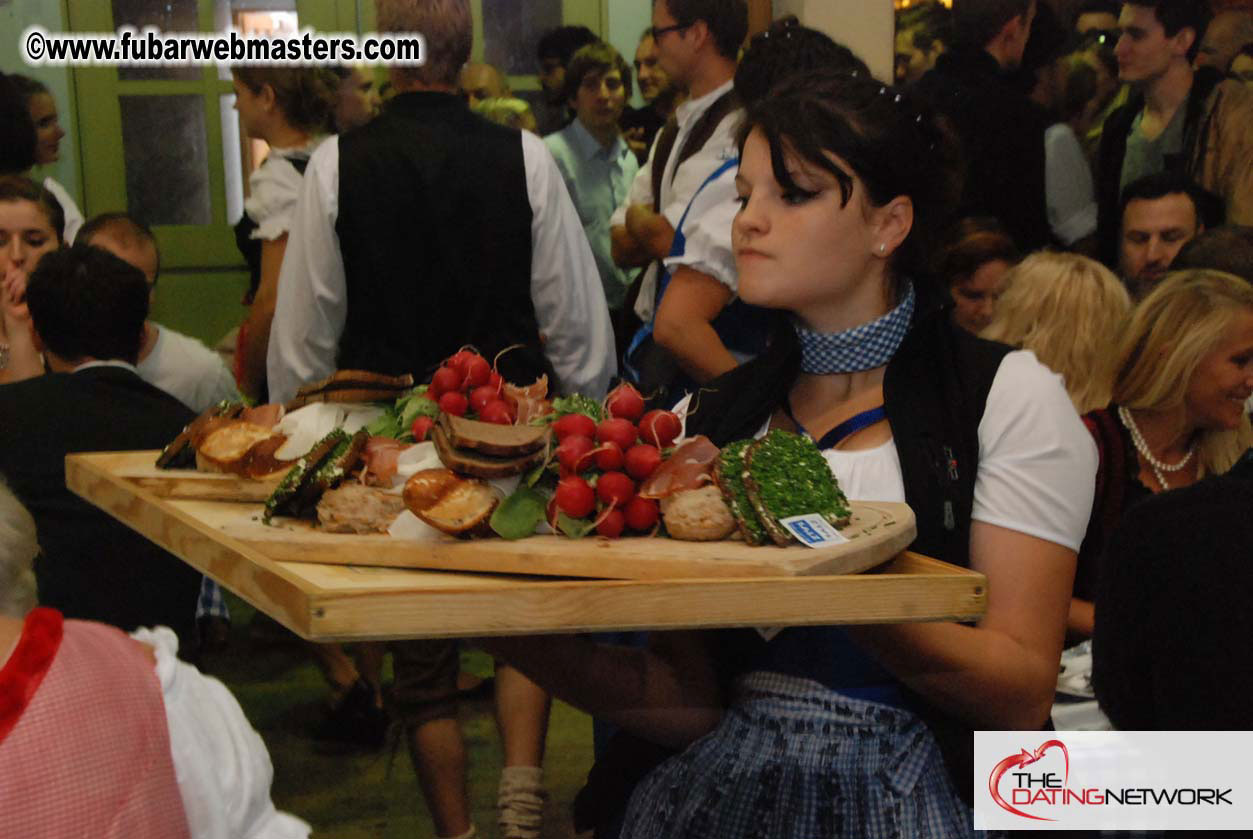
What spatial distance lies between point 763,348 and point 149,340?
1.90 metres

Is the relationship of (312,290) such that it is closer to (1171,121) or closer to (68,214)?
(68,214)

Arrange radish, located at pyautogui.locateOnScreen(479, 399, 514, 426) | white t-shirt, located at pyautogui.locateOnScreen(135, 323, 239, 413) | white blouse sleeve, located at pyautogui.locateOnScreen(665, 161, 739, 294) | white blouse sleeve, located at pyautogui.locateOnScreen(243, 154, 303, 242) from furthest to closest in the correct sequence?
1. white t-shirt, located at pyautogui.locateOnScreen(135, 323, 239, 413)
2. white blouse sleeve, located at pyautogui.locateOnScreen(243, 154, 303, 242)
3. white blouse sleeve, located at pyautogui.locateOnScreen(665, 161, 739, 294)
4. radish, located at pyautogui.locateOnScreen(479, 399, 514, 426)

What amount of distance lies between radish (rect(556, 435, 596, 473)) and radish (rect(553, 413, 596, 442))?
0.5 inches

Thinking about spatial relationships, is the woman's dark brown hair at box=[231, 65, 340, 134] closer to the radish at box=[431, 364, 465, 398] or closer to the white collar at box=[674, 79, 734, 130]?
the white collar at box=[674, 79, 734, 130]

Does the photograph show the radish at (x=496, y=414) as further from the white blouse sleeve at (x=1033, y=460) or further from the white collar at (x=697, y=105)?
the white collar at (x=697, y=105)

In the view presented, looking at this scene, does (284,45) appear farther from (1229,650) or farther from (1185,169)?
(1229,650)

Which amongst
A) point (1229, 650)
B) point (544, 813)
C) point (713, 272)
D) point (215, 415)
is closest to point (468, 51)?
point (713, 272)

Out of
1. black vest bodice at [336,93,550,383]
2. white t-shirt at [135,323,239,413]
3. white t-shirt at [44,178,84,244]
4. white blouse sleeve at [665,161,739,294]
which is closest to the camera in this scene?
white blouse sleeve at [665,161,739,294]

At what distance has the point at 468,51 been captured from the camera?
10.8ft

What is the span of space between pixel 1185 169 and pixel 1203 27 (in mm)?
439

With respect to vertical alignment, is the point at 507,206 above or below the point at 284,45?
below

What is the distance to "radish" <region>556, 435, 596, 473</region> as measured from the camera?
1.48 meters

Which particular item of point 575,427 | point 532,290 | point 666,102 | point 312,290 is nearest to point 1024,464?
point 575,427

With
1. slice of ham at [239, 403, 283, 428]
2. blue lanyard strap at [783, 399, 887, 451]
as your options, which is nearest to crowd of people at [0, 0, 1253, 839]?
blue lanyard strap at [783, 399, 887, 451]
